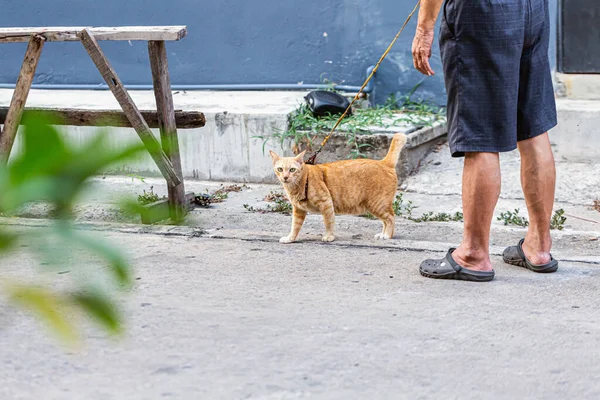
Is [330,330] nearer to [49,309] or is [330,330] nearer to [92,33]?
[92,33]

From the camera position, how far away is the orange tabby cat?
4801 millimetres

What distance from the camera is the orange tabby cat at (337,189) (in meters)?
4.80

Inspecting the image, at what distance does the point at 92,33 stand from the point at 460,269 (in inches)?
92.6

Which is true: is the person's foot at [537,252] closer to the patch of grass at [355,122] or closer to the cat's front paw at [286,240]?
the cat's front paw at [286,240]

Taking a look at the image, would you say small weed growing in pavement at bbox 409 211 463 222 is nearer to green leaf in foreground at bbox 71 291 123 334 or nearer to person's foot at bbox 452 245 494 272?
person's foot at bbox 452 245 494 272

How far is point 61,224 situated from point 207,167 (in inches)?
224

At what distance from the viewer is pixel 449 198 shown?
562 cm

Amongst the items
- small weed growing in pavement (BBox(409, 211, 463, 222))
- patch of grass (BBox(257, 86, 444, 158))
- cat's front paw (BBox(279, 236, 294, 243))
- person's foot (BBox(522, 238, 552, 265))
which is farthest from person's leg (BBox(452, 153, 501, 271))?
patch of grass (BBox(257, 86, 444, 158))

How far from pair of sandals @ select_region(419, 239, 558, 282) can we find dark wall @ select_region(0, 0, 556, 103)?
8.50 ft

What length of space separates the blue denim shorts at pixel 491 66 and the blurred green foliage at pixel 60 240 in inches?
119

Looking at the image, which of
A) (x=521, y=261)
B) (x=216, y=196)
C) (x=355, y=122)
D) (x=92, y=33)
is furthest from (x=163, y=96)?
(x=521, y=261)

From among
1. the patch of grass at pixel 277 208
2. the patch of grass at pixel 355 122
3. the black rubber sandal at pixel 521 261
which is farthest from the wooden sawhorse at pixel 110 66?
the black rubber sandal at pixel 521 261

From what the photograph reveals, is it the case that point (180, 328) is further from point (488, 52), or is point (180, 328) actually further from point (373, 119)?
point (373, 119)

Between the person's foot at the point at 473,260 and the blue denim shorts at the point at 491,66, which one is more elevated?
the blue denim shorts at the point at 491,66
